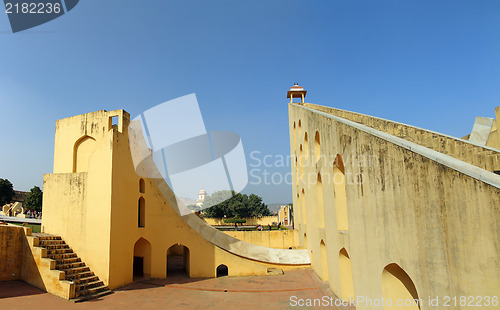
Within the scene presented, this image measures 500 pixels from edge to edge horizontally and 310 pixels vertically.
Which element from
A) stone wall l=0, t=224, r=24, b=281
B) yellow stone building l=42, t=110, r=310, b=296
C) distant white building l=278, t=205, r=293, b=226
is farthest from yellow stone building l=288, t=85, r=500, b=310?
distant white building l=278, t=205, r=293, b=226

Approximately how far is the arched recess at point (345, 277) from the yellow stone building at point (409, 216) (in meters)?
0.03

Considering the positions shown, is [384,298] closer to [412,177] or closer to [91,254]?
[412,177]

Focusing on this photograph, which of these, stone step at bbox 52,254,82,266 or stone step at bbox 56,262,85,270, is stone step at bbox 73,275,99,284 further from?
stone step at bbox 52,254,82,266

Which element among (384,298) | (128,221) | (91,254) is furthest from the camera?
(128,221)

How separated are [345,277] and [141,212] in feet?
25.2

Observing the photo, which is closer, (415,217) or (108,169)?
(415,217)

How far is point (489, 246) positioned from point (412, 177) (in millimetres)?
1361

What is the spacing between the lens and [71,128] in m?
11.5

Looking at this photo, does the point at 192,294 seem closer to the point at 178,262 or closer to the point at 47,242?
the point at 47,242

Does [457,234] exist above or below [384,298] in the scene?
above

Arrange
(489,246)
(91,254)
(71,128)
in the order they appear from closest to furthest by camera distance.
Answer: (489,246) → (91,254) → (71,128)

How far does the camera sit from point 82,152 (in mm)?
11289

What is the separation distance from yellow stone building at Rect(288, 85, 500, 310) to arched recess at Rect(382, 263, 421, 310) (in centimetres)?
2

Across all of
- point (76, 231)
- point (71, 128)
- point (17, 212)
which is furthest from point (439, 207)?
point (17, 212)
